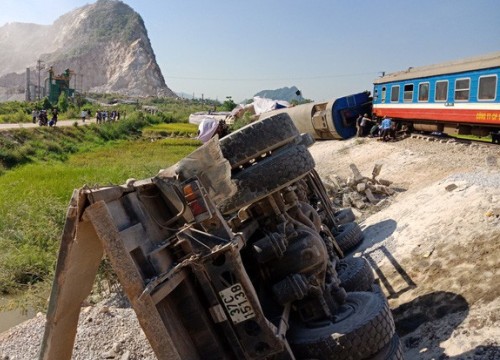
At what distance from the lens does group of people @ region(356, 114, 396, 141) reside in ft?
55.5

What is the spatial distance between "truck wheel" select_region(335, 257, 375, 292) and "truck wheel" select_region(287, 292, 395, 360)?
1.23 metres

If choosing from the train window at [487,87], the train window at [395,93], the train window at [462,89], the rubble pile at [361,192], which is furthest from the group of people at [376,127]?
the rubble pile at [361,192]

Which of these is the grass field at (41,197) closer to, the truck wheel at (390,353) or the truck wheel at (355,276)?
the truck wheel at (390,353)

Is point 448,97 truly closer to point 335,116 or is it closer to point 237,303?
point 335,116

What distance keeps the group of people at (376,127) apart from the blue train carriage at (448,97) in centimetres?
53

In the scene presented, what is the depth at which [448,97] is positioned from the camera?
1372 cm

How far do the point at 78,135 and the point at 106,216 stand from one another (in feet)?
95.0

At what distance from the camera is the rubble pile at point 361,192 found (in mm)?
10156

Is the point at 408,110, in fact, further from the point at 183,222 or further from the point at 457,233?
the point at 183,222

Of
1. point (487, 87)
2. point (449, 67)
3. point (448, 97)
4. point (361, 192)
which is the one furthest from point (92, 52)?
point (361, 192)

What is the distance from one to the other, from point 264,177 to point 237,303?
4.38 ft

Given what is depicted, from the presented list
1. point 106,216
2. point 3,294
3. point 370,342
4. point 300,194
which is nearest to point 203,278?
point 106,216

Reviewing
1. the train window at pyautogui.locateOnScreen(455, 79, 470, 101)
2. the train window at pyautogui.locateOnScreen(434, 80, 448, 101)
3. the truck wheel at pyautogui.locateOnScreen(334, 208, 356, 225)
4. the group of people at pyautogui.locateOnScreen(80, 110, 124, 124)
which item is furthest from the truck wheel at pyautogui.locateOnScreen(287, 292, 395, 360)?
the group of people at pyautogui.locateOnScreen(80, 110, 124, 124)

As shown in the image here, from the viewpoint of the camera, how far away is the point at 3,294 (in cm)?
809
